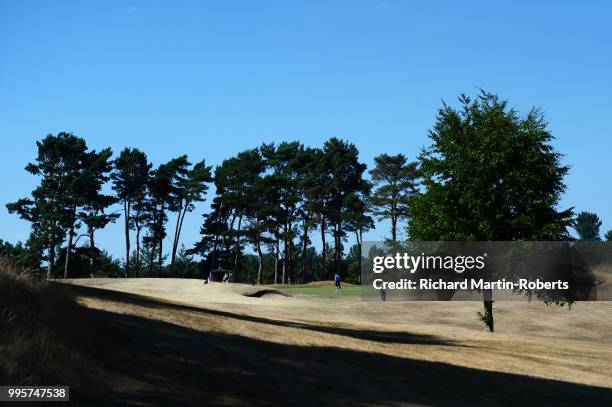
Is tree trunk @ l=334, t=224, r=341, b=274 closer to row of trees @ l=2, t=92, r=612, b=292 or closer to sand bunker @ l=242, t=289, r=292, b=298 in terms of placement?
row of trees @ l=2, t=92, r=612, b=292

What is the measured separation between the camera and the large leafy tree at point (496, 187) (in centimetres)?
3200

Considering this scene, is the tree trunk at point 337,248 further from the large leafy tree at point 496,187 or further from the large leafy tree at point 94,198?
the large leafy tree at point 496,187

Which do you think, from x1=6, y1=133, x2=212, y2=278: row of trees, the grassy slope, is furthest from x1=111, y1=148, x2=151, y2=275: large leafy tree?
the grassy slope

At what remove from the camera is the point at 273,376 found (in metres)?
11.0

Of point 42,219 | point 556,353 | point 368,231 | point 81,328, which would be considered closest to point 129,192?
point 42,219

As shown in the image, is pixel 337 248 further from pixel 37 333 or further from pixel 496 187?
pixel 37 333

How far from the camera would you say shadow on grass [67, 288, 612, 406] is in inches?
364

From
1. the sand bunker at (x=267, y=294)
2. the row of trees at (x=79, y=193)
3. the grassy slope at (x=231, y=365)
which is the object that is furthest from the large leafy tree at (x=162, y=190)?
the grassy slope at (x=231, y=365)

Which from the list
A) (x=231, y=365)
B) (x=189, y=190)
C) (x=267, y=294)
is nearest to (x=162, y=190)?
(x=189, y=190)

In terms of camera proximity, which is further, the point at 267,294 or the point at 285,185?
the point at 285,185

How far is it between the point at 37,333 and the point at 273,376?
4.01 meters

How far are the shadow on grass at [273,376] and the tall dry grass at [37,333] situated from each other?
521 millimetres

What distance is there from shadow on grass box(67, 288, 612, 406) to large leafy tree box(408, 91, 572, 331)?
1677cm

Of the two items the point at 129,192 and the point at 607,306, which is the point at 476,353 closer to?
Answer: the point at 607,306
